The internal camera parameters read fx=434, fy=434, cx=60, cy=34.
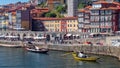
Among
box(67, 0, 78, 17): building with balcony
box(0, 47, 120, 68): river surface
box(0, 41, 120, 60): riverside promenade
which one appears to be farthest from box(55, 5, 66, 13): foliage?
box(0, 47, 120, 68): river surface

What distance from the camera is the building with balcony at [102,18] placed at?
205 ft

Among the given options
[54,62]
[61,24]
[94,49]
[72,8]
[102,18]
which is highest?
[72,8]

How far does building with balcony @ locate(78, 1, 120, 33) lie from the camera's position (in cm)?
6244

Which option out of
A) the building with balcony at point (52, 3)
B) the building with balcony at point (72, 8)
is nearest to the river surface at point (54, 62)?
the building with balcony at point (72, 8)

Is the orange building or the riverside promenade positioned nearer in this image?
the riverside promenade

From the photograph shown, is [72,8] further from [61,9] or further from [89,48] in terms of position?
[89,48]

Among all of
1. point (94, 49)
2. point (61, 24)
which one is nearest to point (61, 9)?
point (61, 24)

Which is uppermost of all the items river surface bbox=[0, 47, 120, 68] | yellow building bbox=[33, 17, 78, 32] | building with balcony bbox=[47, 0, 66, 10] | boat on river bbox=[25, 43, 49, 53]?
building with balcony bbox=[47, 0, 66, 10]

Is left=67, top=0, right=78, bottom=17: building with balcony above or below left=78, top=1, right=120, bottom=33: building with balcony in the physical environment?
above

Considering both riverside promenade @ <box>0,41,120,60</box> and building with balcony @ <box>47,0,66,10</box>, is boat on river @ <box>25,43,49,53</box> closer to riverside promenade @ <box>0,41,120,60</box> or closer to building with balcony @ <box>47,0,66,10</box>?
riverside promenade @ <box>0,41,120,60</box>

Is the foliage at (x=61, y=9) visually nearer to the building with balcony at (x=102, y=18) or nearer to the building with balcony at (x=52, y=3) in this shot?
the building with balcony at (x=52, y=3)

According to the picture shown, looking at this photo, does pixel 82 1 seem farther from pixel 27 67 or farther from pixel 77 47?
pixel 27 67

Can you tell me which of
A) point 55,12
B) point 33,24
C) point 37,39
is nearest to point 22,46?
point 37,39

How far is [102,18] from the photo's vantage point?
63.3m
